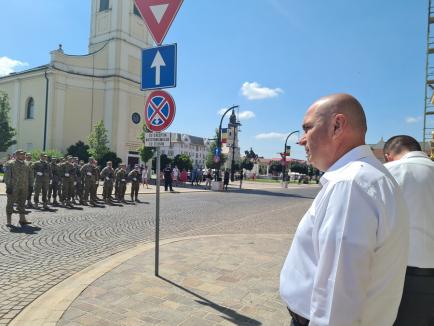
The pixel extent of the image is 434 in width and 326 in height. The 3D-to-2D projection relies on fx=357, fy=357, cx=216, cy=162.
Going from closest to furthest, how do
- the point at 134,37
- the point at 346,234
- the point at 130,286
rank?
the point at 346,234 → the point at 130,286 → the point at 134,37

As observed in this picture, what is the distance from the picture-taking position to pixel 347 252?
1326 millimetres

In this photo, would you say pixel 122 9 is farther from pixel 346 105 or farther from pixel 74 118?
pixel 346 105

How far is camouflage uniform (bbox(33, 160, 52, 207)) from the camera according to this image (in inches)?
530

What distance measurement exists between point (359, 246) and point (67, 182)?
48.5 ft

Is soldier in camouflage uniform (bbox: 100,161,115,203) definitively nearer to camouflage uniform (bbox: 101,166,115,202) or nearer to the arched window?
camouflage uniform (bbox: 101,166,115,202)

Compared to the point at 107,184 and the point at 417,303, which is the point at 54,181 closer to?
the point at 107,184

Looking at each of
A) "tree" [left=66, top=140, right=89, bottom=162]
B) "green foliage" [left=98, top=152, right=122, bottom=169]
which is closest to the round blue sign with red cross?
"green foliage" [left=98, top=152, right=122, bottom=169]

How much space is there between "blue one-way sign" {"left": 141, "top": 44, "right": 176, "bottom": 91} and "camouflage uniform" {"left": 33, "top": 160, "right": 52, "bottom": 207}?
32.3 ft

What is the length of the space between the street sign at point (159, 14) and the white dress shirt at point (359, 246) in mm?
4442

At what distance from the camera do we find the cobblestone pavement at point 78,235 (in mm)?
4992

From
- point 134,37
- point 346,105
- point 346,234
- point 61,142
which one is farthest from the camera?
point 134,37

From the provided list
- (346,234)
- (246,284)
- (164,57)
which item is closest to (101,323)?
(246,284)

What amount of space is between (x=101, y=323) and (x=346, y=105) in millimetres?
3253

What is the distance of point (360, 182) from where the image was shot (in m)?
1.37
